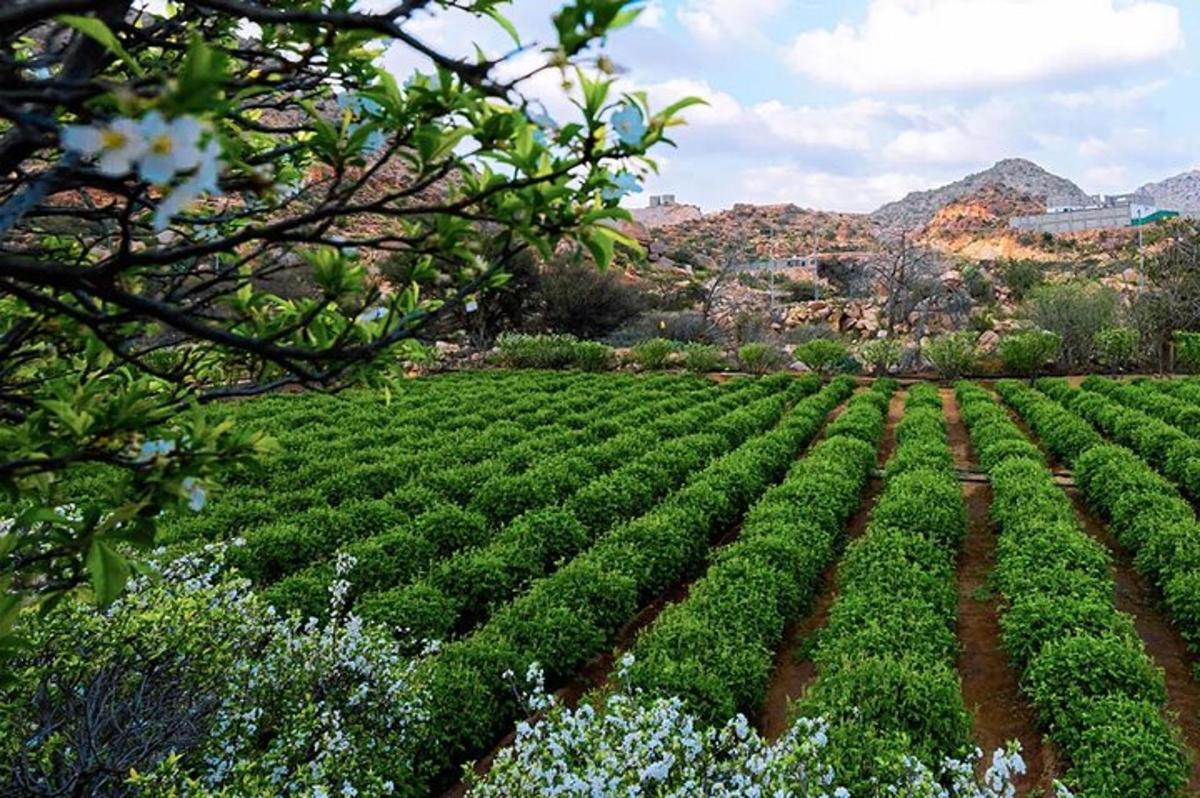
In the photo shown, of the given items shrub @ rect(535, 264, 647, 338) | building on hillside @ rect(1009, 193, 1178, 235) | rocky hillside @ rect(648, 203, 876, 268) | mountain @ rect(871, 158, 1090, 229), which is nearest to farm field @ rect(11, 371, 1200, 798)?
shrub @ rect(535, 264, 647, 338)

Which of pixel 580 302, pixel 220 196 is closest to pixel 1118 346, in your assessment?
pixel 580 302

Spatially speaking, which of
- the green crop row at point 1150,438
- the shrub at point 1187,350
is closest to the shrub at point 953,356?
the shrub at point 1187,350

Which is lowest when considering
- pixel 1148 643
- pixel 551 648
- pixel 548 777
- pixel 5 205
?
pixel 1148 643

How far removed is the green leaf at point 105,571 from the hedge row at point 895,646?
3219mm

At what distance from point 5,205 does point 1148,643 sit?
821 centimetres

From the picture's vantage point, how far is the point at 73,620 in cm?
389

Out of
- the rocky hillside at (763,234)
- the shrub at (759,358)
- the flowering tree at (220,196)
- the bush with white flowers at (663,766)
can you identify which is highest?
the rocky hillside at (763,234)

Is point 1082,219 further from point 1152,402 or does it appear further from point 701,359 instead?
point 1152,402

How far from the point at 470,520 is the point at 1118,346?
22.3 meters

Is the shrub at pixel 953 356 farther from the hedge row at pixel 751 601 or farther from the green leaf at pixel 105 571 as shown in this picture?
the green leaf at pixel 105 571

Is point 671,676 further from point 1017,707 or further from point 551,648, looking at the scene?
point 1017,707

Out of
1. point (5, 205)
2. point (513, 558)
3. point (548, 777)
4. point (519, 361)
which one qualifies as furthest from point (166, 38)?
point (519, 361)

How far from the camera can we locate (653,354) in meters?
26.1

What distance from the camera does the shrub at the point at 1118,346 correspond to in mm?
22828
